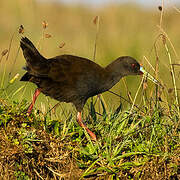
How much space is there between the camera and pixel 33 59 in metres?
4.44

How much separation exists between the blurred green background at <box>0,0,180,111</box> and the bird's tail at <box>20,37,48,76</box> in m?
1.80

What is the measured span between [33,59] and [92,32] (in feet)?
19.3

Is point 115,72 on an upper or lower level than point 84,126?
upper

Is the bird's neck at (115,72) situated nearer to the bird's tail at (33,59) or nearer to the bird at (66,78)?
the bird at (66,78)

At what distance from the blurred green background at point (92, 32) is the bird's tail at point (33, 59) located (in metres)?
1.80

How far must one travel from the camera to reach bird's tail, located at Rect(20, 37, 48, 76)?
435 centimetres

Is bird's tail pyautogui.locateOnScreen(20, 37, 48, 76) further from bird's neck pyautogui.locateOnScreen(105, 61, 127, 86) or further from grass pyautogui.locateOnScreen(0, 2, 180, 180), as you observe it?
bird's neck pyautogui.locateOnScreen(105, 61, 127, 86)

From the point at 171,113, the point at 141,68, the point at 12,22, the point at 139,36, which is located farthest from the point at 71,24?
the point at 171,113

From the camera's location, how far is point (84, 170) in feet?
12.7

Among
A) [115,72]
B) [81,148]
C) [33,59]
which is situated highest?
[33,59]

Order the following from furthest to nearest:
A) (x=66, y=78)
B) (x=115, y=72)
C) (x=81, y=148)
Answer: (x=115, y=72) → (x=66, y=78) → (x=81, y=148)

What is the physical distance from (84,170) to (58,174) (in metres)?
0.21

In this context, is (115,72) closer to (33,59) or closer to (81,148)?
(33,59)

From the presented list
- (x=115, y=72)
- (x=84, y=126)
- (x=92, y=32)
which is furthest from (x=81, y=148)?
(x=92, y=32)
